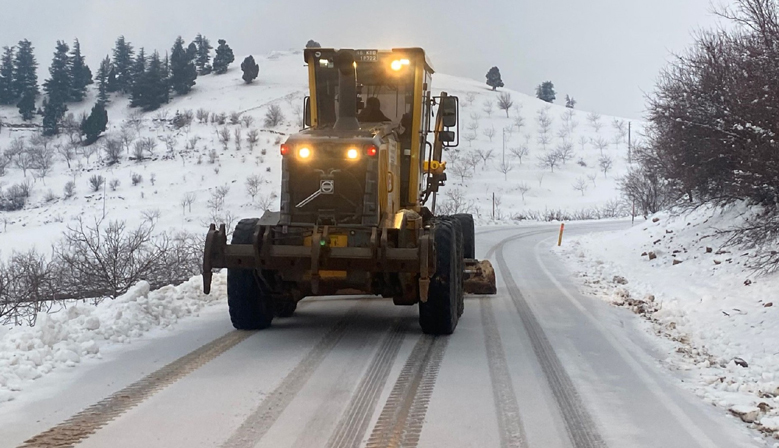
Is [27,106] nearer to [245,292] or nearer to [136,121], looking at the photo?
[136,121]

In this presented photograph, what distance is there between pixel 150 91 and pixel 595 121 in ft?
189

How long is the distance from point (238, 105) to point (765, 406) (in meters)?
82.4

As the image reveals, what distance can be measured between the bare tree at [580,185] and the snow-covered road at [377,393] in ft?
184

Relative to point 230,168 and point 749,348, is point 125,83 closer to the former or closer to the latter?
point 230,168

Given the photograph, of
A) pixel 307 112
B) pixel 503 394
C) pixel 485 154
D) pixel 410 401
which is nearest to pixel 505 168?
pixel 485 154

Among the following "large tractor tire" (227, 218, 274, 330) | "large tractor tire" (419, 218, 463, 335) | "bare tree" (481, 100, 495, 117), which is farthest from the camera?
"bare tree" (481, 100, 495, 117)

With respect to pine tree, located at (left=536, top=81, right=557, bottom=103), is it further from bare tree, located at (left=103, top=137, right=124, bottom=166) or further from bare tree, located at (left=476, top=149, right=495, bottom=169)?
bare tree, located at (left=103, top=137, right=124, bottom=166)

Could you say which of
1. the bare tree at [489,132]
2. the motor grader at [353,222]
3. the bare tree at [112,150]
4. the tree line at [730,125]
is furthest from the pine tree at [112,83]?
the motor grader at [353,222]

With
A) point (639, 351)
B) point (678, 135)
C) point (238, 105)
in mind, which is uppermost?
point (238, 105)

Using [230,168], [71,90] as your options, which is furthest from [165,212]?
[71,90]

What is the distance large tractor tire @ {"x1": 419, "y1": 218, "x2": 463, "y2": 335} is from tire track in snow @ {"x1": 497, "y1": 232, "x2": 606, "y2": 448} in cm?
105

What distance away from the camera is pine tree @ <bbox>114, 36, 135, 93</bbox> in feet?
319

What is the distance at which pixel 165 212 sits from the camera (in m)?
44.8

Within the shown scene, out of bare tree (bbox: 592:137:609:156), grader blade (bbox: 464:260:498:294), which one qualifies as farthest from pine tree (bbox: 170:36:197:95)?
grader blade (bbox: 464:260:498:294)
